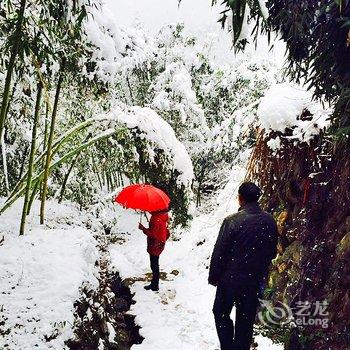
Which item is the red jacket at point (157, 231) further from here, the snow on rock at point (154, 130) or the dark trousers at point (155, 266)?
the snow on rock at point (154, 130)

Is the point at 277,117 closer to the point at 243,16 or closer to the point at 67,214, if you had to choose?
the point at 243,16

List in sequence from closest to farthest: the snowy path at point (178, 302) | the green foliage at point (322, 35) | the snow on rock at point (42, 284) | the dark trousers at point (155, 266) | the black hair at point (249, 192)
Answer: the green foliage at point (322, 35) → the black hair at point (249, 192) → the snow on rock at point (42, 284) → the snowy path at point (178, 302) → the dark trousers at point (155, 266)

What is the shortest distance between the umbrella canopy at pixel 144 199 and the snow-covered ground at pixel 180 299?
107cm

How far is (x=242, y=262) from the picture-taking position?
335 centimetres

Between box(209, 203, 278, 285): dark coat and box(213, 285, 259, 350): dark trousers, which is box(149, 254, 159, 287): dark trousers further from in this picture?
box(209, 203, 278, 285): dark coat

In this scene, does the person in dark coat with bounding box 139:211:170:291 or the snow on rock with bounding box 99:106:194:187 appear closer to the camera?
the person in dark coat with bounding box 139:211:170:291

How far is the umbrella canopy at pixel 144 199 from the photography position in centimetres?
607

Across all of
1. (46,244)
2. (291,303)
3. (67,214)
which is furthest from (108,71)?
(67,214)

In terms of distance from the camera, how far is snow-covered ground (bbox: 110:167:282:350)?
4.89 m

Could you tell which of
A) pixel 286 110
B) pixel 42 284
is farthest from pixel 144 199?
pixel 286 110

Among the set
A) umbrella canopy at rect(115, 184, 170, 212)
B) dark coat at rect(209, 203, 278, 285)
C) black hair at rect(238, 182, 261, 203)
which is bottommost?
dark coat at rect(209, 203, 278, 285)

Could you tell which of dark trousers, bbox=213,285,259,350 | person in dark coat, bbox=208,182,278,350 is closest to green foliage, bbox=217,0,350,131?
person in dark coat, bbox=208,182,278,350

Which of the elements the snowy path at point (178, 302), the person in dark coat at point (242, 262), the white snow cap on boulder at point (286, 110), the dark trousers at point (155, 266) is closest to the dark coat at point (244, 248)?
the person in dark coat at point (242, 262)

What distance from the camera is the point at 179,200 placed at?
27.2 feet
